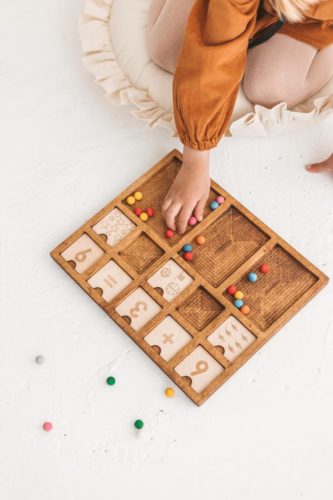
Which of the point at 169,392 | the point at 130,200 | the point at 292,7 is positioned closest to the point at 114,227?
the point at 130,200

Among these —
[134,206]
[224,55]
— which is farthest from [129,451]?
[224,55]

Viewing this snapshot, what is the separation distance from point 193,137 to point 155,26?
25 cm

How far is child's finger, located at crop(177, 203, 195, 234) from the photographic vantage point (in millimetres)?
822

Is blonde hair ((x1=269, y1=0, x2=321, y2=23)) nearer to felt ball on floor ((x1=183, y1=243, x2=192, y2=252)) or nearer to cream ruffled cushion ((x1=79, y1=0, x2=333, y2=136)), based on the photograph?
cream ruffled cushion ((x1=79, y1=0, x2=333, y2=136))

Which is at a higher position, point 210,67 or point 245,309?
point 210,67

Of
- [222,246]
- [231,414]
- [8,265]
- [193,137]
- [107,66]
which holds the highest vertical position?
[107,66]

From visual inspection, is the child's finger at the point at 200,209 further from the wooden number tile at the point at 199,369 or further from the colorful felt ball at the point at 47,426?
the colorful felt ball at the point at 47,426

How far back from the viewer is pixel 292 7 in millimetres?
653

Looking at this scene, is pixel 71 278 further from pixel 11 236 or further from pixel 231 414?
pixel 231 414

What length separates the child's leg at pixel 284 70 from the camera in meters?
0.81

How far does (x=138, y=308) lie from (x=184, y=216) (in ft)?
0.51

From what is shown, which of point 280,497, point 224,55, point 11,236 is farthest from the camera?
point 11,236

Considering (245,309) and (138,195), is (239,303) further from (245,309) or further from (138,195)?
(138,195)

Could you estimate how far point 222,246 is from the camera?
0.84 m
